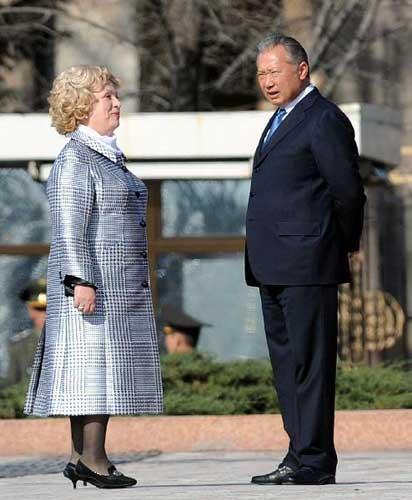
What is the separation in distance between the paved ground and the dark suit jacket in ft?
2.95

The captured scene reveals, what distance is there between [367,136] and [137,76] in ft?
14.7

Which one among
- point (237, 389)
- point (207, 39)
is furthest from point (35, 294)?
point (207, 39)

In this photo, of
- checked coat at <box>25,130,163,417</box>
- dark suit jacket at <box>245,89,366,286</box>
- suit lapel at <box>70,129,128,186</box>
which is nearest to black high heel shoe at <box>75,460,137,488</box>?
checked coat at <box>25,130,163,417</box>

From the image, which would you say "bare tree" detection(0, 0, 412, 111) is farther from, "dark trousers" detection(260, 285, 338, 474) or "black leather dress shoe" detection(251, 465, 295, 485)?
"black leather dress shoe" detection(251, 465, 295, 485)

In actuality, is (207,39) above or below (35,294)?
above

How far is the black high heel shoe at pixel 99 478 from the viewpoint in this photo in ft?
26.8

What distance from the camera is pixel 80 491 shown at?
8281 mm

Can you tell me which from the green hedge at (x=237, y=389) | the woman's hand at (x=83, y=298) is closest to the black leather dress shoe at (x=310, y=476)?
the woman's hand at (x=83, y=298)

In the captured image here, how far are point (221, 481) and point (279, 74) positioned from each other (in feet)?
6.66

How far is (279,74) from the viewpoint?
825 cm

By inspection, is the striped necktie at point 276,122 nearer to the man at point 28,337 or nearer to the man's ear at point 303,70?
the man's ear at point 303,70

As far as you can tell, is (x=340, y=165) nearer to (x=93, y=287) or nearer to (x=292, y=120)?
(x=292, y=120)

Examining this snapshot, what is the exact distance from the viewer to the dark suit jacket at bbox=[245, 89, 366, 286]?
321 inches

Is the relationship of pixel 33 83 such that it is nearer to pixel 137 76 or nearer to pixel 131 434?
pixel 137 76
